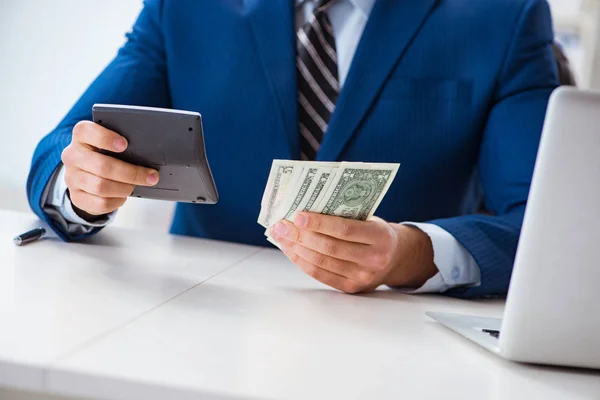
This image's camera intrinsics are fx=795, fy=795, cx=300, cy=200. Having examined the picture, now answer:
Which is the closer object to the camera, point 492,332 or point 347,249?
point 492,332

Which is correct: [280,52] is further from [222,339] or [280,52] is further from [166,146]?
[222,339]

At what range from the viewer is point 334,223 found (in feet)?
4.38

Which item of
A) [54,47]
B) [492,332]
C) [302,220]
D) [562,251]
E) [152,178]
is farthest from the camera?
[54,47]

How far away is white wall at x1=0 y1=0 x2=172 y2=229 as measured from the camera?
126 inches

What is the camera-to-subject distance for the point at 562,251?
3.11 feet

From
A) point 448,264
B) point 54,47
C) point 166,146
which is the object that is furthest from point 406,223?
point 54,47

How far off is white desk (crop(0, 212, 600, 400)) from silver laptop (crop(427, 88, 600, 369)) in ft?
0.14

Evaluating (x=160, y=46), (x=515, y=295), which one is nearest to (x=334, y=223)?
(x=515, y=295)

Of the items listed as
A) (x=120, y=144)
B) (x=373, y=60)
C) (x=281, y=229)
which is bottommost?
(x=281, y=229)

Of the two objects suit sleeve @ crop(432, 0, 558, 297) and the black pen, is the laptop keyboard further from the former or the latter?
the black pen

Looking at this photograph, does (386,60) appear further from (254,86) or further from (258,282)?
(258,282)

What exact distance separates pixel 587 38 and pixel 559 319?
298 centimetres

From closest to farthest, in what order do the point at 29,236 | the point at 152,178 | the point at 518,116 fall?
the point at 152,178 < the point at 29,236 < the point at 518,116

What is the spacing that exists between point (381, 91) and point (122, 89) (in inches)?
24.4
